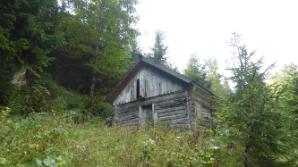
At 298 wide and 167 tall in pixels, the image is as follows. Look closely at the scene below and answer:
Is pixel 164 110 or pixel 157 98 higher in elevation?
pixel 157 98

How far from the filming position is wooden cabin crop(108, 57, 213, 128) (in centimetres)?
1437

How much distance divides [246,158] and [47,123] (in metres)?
4.53

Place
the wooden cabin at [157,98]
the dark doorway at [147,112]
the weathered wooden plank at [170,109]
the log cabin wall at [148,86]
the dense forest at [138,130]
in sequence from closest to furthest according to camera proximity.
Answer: the dense forest at [138,130] → the wooden cabin at [157,98] → the weathered wooden plank at [170,109] → the log cabin wall at [148,86] → the dark doorway at [147,112]

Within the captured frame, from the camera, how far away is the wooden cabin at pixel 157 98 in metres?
14.4

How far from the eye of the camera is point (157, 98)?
15.5 meters

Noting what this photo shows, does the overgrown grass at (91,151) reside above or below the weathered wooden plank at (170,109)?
below

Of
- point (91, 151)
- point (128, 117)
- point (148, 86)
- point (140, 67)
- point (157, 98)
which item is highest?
point (140, 67)

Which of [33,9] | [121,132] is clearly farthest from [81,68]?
[121,132]

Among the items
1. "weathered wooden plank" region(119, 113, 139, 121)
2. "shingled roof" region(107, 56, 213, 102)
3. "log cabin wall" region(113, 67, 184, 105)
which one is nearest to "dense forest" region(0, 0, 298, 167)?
"shingled roof" region(107, 56, 213, 102)

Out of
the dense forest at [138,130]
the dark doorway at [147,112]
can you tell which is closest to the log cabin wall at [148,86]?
the dark doorway at [147,112]

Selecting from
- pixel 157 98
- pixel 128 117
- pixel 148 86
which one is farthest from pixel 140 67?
pixel 128 117

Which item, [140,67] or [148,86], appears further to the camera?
[140,67]

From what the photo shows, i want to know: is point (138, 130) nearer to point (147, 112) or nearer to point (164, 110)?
point (164, 110)

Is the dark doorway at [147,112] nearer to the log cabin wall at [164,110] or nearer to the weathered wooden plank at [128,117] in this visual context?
the log cabin wall at [164,110]
